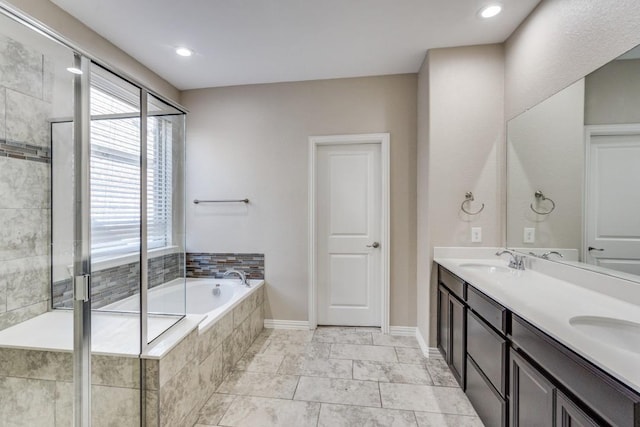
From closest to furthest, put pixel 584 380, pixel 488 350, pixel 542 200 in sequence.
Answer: pixel 584 380
pixel 488 350
pixel 542 200

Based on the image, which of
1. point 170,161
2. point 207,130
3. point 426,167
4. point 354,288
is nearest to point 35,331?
point 170,161

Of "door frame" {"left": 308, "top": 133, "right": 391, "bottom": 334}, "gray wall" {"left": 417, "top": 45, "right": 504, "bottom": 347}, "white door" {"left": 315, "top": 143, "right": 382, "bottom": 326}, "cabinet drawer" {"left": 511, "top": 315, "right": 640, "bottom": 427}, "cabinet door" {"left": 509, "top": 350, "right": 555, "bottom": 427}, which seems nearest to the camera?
"cabinet drawer" {"left": 511, "top": 315, "right": 640, "bottom": 427}

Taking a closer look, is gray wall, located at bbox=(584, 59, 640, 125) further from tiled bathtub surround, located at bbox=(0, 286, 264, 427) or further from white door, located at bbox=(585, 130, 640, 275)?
tiled bathtub surround, located at bbox=(0, 286, 264, 427)

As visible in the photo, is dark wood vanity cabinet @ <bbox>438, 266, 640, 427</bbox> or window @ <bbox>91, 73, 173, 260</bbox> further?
window @ <bbox>91, 73, 173, 260</bbox>

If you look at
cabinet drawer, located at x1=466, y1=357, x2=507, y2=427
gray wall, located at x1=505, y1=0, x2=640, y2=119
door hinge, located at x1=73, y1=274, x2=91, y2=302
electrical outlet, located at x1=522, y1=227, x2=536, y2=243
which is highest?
gray wall, located at x1=505, y1=0, x2=640, y2=119

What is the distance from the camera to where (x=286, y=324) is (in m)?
2.96

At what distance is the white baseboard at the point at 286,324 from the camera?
295 cm

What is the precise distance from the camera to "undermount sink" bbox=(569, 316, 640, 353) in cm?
101

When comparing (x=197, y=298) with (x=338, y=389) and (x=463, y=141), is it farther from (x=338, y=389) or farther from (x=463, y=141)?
(x=463, y=141)

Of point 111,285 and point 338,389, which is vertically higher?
point 111,285

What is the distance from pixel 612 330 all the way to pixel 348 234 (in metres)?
2.09

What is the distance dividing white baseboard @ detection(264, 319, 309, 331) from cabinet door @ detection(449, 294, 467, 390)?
1.48 meters

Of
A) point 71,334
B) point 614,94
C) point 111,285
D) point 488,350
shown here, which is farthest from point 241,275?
point 614,94

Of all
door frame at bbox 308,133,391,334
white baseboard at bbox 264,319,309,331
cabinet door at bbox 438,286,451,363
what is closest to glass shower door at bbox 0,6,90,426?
white baseboard at bbox 264,319,309,331
